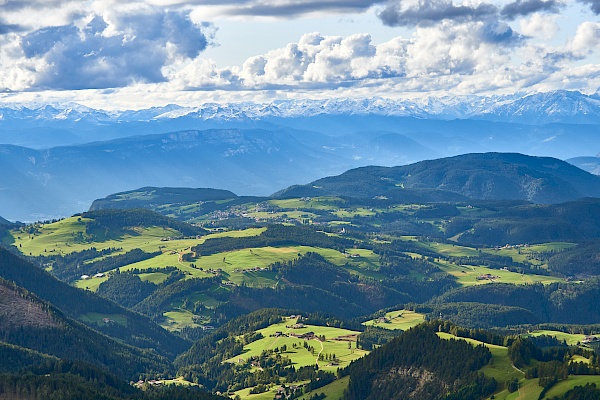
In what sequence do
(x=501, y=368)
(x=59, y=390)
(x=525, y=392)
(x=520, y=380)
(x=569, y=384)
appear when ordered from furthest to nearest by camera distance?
(x=501, y=368) < (x=59, y=390) < (x=520, y=380) < (x=525, y=392) < (x=569, y=384)

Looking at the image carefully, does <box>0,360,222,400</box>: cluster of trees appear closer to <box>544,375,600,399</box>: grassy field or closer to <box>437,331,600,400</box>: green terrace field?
<box>437,331,600,400</box>: green terrace field

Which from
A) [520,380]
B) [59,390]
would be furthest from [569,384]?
[59,390]

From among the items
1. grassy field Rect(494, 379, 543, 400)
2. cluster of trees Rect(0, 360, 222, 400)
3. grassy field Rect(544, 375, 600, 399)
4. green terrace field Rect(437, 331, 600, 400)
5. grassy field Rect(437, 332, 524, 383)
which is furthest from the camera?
grassy field Rect(437, 332, 524, 383)

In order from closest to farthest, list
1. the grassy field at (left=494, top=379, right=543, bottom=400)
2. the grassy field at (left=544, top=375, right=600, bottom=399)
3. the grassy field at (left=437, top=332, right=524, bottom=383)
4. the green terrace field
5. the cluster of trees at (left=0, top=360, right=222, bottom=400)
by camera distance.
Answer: the grassy field at (left=544, top=375, right=600, bottom=399) < the green terrace field < the grassy field at (left=494, top=379, right=543, bottom=400) < the cluster of trees at (left=0, top=360, right=222, bottom=400) < the grassy field at (left=437, top=332, right=524, bottom=383)

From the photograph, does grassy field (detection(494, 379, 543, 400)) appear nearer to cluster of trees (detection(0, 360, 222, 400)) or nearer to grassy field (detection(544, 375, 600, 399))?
grassy field (detection(544, 375, 600, 399))

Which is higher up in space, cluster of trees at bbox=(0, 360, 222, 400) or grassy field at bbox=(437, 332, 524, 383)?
grassy field at bbox=(437, 332, 524, 383)

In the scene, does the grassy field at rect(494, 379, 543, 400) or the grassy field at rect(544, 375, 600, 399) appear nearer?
the grassy field at rect(544, 375, 600, 399)

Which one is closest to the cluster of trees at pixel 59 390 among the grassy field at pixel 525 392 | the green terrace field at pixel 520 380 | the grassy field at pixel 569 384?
the green terrace field at pixel 520 380

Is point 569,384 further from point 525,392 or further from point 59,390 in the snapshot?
point 59,390

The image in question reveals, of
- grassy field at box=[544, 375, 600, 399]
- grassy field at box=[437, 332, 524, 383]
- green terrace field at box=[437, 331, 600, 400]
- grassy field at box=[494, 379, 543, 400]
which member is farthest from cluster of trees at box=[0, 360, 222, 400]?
grassy field at box=[544, 375, 600, 399]

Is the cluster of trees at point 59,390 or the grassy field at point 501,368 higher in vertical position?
the grassy field at point 501,368

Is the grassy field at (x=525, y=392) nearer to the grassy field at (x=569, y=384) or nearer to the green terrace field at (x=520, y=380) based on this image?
the green terrace field at (x=520, y=380)
